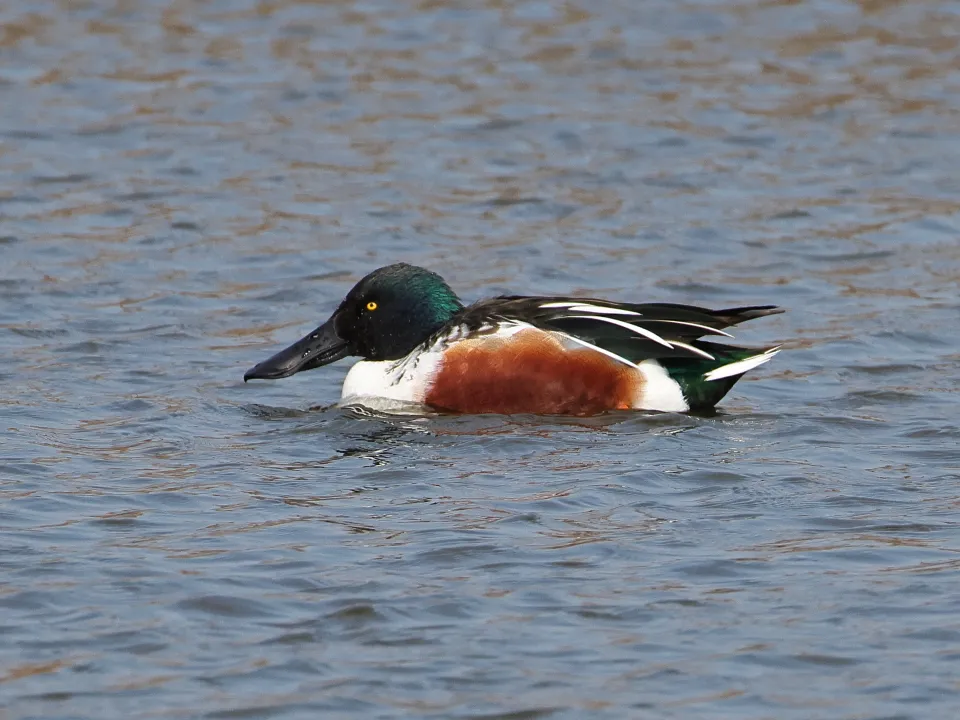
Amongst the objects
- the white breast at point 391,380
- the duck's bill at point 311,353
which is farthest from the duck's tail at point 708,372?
the duck's bill at point 311,353

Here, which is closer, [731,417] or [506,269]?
[731,417]

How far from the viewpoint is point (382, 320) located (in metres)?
8.84

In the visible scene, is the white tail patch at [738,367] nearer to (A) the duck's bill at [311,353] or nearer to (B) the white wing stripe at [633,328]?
(B) the white wing stripe at [633,328]

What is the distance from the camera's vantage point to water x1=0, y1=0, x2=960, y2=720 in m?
5.43

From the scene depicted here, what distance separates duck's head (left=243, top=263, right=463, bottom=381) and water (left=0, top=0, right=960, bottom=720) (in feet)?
0.99

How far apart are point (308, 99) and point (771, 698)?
10192mm

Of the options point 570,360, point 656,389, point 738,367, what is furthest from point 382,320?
point 738,367

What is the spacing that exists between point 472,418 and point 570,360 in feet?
1.63

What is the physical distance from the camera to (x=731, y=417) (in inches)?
330

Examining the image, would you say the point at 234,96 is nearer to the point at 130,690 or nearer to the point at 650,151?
the point at 650,151

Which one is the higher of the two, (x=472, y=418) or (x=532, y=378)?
(x=532, y=378)

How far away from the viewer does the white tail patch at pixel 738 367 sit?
27.3ft

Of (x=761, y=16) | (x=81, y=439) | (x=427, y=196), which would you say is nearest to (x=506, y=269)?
(x=427, y=196)

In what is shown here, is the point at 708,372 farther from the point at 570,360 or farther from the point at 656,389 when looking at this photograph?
the point at 570,360
